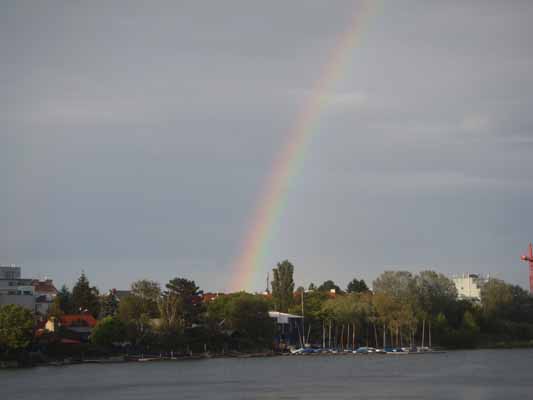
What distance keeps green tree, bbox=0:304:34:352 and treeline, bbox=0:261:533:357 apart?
1623mm

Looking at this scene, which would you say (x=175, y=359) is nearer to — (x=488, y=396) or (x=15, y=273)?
(x=15, y=273)

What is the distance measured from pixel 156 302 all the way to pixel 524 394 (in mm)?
51078

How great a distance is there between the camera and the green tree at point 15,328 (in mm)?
71750

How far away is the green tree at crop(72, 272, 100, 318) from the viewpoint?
107312 mm

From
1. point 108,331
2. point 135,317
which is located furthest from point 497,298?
point 108,331

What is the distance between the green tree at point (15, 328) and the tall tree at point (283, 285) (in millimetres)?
44279

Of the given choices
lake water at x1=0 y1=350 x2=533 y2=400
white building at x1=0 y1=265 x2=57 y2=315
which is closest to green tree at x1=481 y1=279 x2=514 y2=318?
lake water at x1=0 y1=350 x2=533 y2=400

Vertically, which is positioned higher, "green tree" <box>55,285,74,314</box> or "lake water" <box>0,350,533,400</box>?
"green tree" <box>55,285,74,314</box>

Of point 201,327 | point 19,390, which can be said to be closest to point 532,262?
point 201,327

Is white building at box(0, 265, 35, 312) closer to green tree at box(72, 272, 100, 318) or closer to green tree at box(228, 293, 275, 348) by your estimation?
green tree at box(72, 272, 100, 318)

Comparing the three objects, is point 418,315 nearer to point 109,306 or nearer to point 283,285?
point 283,285

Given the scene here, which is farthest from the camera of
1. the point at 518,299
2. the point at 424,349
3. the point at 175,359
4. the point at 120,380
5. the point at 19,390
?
the point at 518,299

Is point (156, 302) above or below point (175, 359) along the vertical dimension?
above

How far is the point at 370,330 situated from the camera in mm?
102125
